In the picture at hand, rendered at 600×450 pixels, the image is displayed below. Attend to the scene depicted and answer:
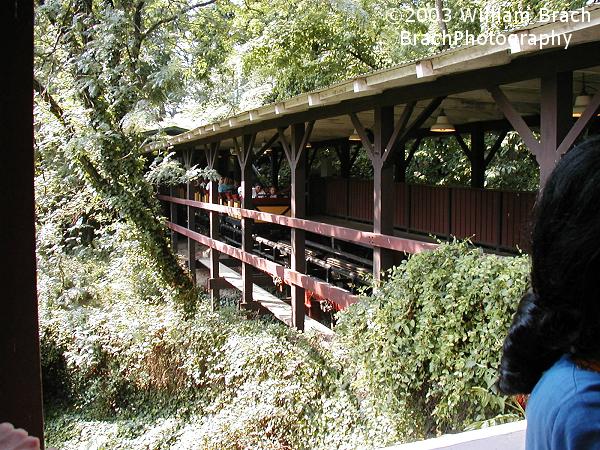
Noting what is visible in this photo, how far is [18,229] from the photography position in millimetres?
1141

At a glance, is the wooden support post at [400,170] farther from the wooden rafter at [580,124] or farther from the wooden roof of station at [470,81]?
the wooden rafter at [580,124]

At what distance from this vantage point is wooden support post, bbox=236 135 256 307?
1129 centimetres

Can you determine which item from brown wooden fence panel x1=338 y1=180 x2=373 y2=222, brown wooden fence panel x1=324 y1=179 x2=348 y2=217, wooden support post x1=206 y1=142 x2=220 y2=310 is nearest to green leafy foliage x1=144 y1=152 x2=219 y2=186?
wooden support post x1=206 y1=142 x2=220 y2=310

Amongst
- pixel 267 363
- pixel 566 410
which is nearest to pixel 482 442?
pixel 566 410

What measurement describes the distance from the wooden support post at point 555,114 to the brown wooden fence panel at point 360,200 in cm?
612

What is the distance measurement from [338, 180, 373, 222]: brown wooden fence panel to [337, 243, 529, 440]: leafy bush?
5.29 metres

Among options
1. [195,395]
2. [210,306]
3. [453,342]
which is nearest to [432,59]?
[453,342]

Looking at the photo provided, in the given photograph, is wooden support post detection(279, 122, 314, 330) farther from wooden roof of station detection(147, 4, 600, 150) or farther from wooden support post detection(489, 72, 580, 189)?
wooden support post detection(489, 72, 580, 189)

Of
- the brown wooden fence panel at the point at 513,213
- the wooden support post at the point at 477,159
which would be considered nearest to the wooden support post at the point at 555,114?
the brown wooden fence panel at the point at 513,213

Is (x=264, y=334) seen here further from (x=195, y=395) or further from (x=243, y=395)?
(x=195, y=395)

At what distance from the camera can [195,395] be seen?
368 inches

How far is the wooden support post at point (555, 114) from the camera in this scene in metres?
4.47

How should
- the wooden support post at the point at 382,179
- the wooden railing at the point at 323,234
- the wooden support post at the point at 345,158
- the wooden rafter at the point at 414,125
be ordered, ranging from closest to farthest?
the wooden rafter at the point at 414,125 < the wooden railing at the point at 323,234 < the wooden support post at the point at 382,179 < the wooden support post at the point at 345,158

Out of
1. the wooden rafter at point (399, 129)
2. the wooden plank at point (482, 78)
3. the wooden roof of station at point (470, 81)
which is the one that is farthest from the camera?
the wooden rafter at point (399, 129)
